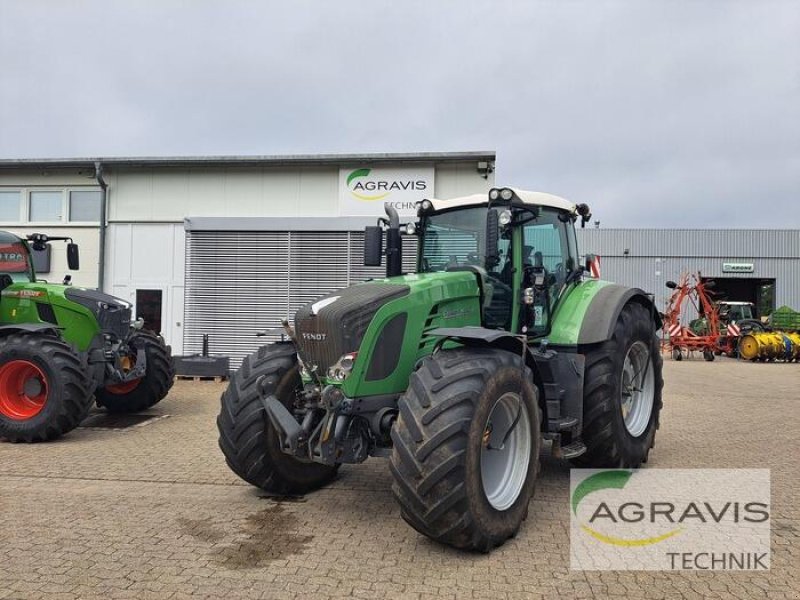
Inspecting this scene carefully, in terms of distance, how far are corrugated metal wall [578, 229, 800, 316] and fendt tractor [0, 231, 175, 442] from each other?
96.3 feet

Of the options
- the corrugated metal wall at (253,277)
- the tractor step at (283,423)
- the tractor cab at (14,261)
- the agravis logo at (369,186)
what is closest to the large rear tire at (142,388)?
the tractor cab at (14,261)

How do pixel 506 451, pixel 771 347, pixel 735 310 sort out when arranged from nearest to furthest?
pixel 506 451 → pixel 771 347 → pixel 735 310

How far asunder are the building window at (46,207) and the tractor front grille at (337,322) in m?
12.4

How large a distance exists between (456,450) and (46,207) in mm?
14037

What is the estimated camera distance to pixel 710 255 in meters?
34.2

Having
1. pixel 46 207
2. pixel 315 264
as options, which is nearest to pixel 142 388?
pixel 315 264

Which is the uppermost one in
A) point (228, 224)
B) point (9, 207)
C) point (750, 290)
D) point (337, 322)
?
point (9, 207)

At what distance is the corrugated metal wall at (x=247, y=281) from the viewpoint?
1308cm

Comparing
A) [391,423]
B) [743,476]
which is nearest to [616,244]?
[743,476]

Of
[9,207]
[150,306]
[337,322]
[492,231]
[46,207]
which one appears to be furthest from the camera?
[9,207]

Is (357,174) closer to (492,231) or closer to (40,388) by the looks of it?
(40,388)

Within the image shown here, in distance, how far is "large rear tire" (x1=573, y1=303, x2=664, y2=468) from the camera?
4.96 m

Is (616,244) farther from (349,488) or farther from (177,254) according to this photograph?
(349,488)

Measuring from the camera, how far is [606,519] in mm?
4199
